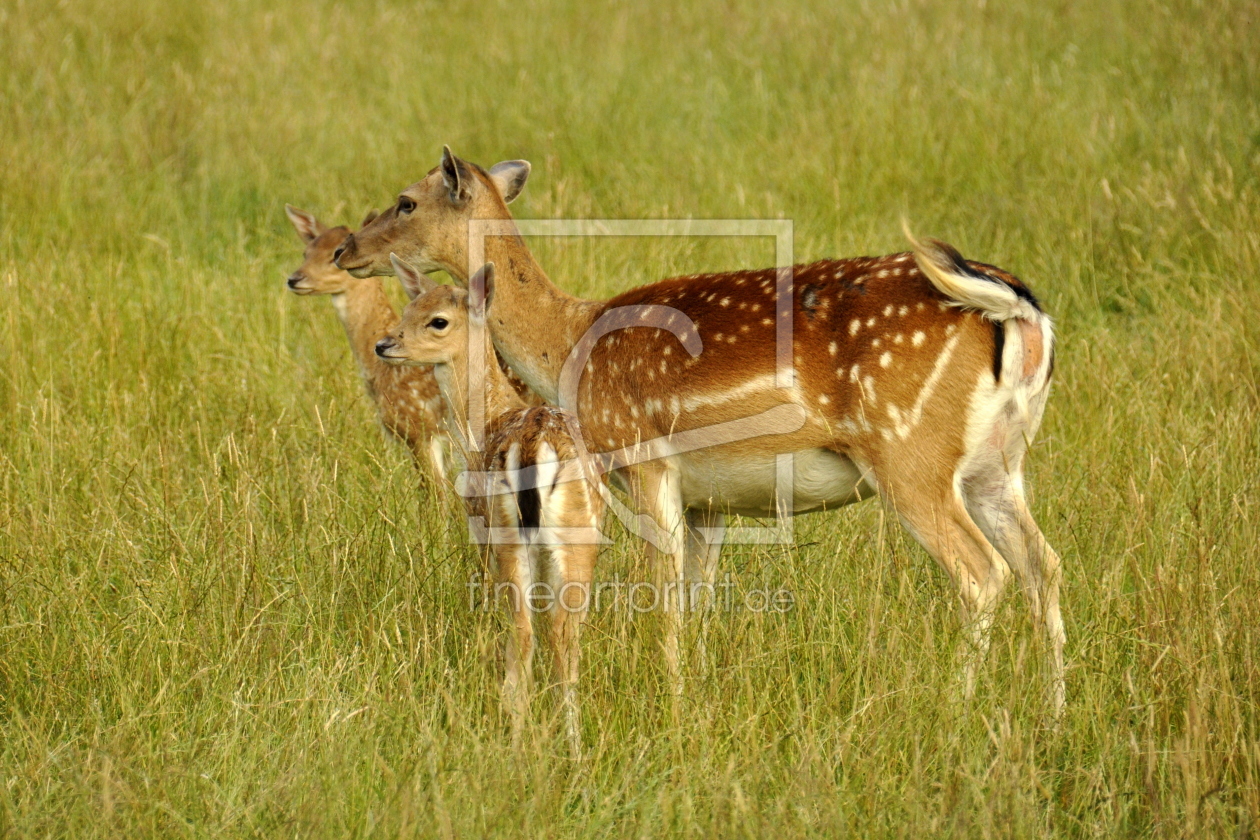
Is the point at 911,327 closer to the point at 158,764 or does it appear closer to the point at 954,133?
the point at 158,764

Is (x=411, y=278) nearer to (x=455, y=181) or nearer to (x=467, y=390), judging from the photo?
(x=455, y=181)

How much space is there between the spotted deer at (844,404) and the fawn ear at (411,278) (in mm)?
787

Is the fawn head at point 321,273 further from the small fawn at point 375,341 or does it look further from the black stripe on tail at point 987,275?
the black stripe on tail at point 987,275

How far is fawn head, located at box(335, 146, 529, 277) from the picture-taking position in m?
5.27

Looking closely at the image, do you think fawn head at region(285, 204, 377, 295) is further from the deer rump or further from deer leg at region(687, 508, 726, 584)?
deer leg at region(687, 508, 726, 584)

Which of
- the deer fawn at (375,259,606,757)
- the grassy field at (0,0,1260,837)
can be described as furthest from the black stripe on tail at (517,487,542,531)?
the grassy field at (0,0,1260,837)

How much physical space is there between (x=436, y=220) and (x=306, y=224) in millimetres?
1795

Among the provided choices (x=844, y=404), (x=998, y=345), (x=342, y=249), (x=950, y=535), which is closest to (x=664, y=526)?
(x=844, y=404)

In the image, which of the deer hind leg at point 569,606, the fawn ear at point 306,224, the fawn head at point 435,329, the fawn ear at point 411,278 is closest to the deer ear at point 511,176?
the fawn ear at point 411,278

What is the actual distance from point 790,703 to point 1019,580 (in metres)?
1.01

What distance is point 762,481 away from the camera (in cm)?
426

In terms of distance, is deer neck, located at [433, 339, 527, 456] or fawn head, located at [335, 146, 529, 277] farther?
fawn head, located at [335, 146, 529, 277]

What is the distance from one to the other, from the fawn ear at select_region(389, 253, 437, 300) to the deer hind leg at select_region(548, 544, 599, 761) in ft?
5.43

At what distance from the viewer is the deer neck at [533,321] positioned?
16.2 feet
